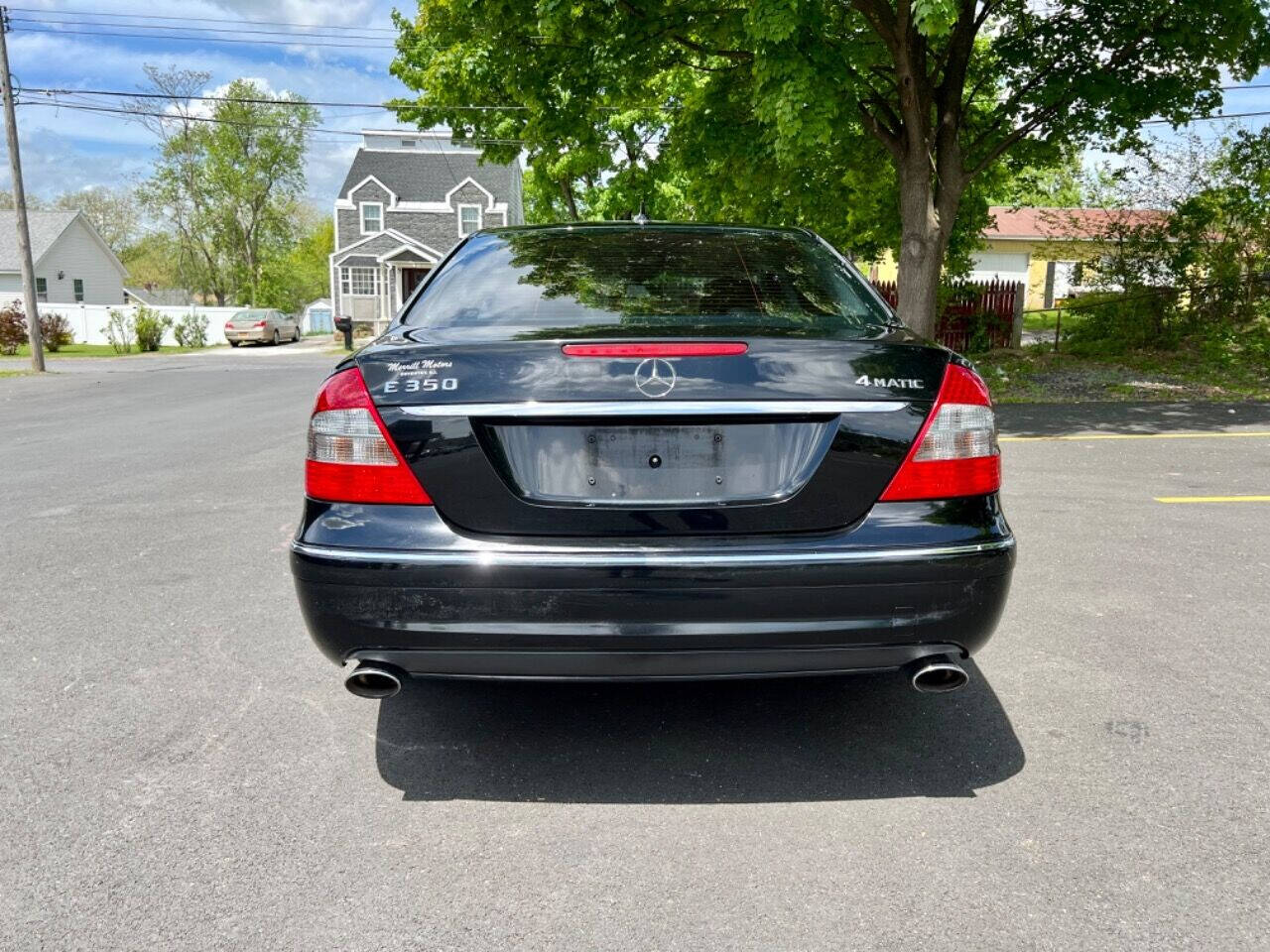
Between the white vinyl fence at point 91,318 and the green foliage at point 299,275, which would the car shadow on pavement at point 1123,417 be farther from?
the green foliage at point 299,275

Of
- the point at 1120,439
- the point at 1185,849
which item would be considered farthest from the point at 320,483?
the point at 1120,439

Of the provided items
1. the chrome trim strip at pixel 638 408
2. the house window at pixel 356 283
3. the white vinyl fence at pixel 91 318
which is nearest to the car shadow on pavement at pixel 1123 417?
the chrome trim strip at pixel 638 408

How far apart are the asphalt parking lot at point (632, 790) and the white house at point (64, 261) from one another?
53322 mm

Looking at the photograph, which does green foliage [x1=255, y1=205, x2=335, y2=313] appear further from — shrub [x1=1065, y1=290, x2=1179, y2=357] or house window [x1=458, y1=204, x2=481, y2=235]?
shrub [x1=1065, y1=290, x2=1179, y2=357]

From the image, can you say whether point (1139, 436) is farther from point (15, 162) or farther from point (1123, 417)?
point (15, 162)

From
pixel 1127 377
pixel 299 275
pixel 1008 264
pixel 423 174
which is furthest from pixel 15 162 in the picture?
pixel 299 275

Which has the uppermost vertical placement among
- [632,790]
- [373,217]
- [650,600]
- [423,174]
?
[423,174]

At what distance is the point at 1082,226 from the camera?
18000mm

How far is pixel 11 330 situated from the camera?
30.2m

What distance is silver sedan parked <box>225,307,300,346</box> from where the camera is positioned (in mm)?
39094

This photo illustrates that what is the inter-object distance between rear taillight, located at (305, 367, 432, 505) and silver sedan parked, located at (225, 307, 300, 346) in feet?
129

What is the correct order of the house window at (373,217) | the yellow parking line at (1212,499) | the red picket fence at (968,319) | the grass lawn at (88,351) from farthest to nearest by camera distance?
the house window at (373,217), the grass lawn at (88,351), the red picket fence at (968,319), the yellow parking line at (1212,499)

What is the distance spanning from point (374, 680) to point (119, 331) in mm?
36603

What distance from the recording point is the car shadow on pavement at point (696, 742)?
2865mm
